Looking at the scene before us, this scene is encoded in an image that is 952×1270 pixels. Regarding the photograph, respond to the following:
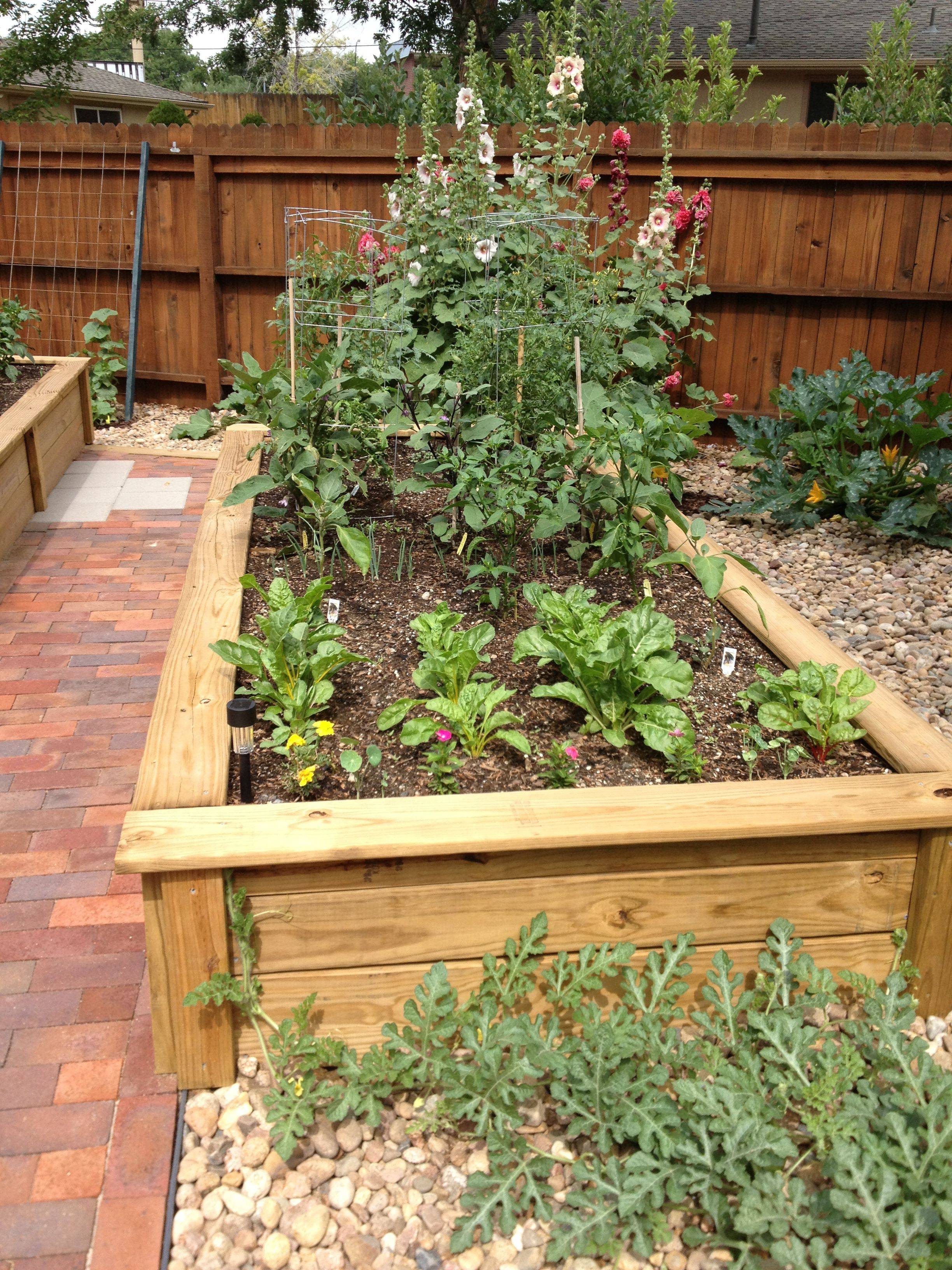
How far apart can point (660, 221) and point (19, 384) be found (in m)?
3.40

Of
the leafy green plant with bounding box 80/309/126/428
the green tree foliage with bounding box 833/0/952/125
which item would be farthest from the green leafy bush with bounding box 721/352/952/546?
the leafy green plant with bounding box 80/309/126/428

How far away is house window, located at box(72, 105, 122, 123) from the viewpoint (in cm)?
2275

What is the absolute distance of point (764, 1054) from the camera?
1812mm

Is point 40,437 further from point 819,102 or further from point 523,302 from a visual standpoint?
point 819,102

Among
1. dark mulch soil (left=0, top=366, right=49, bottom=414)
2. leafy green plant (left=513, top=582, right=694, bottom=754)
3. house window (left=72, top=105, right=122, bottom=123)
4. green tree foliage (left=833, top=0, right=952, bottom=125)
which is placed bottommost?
leafy green plant (left=513, top=582, right=694, bottom=754)

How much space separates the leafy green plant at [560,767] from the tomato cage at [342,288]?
1.79 meters

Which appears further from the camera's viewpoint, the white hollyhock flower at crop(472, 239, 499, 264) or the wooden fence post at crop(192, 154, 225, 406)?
the wooden fence post at crop(192, 154, 225, 406)

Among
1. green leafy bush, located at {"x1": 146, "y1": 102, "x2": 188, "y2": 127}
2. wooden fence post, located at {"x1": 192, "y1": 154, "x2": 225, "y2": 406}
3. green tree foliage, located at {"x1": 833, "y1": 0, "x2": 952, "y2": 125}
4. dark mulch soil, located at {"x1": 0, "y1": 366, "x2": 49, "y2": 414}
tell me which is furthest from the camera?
green leafy bush, located at {"x1": 146, "y1": 102, "x2": 188, "y2": 127}

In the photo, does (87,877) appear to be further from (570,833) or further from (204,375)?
(204,375)

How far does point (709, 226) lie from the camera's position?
20.8 ft

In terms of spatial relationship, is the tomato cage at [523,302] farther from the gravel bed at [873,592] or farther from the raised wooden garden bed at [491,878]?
the raised wooden garden bed at [491,878]

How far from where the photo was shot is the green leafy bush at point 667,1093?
5.16 ft

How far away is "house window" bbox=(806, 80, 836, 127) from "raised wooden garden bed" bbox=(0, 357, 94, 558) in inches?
503

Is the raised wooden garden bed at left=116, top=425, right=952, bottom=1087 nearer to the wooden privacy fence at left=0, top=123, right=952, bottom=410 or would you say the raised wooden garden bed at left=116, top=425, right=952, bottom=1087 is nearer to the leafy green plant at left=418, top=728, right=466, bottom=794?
the leafy green plant at left=418, top=728, right=466, bottom=794
